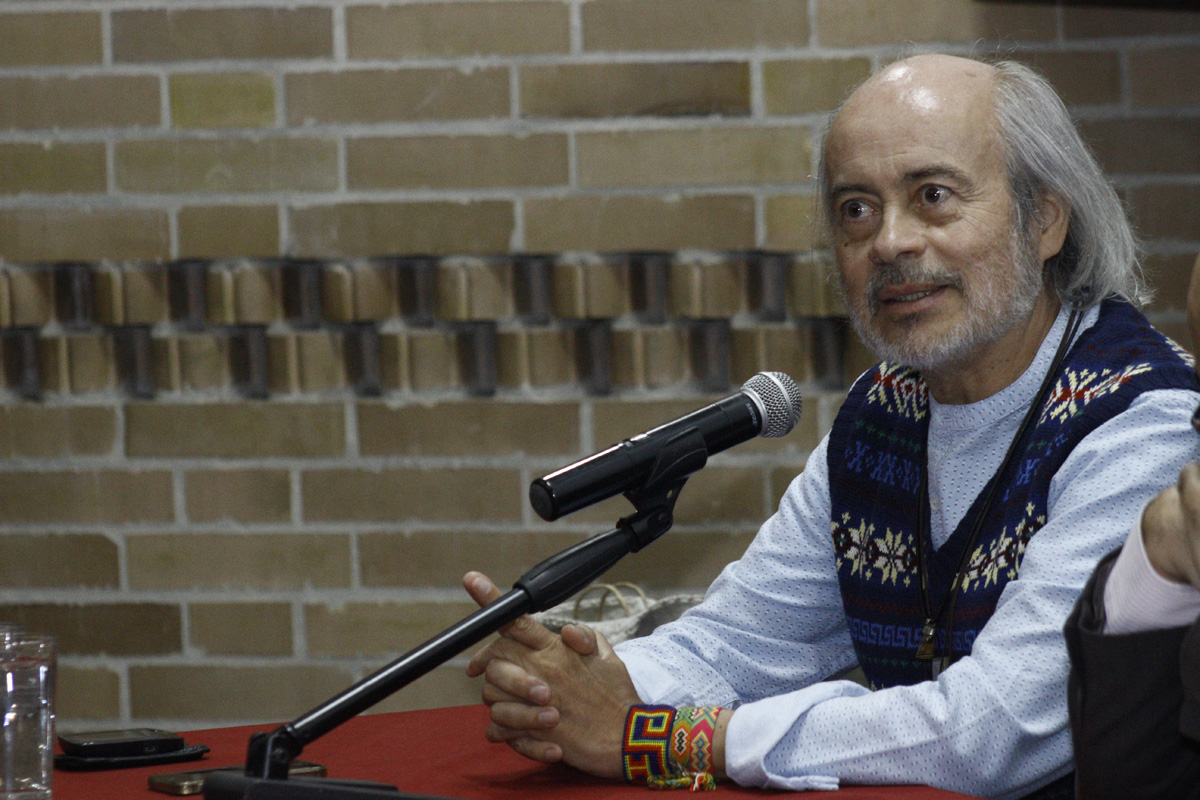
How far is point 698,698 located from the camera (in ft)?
5.53

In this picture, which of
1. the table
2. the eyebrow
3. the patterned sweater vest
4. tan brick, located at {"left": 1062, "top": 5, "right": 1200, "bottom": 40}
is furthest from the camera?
tan brick, located at {"left": 1062, "top": 5, "right": 1200, "bottom": 40}

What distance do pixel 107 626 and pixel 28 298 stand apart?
63 centimetres

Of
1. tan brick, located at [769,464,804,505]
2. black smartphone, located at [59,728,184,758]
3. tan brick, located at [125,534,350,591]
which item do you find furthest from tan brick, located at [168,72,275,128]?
black smartphone, located at [59,728,184,758]

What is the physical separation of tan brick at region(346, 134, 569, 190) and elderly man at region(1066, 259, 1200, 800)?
1452 mm

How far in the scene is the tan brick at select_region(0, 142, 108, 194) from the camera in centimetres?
249

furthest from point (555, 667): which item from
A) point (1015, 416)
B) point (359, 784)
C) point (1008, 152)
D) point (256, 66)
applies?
point (256, 66)

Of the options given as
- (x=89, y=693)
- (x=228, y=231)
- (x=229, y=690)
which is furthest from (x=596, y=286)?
(x=89, y=693)

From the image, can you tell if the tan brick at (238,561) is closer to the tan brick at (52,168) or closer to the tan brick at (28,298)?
the tan brick at (28,298)

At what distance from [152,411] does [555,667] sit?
1.30 m

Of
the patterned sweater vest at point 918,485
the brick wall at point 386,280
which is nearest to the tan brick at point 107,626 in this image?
the brick wall at point 386,280

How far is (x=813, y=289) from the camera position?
94.3 inches

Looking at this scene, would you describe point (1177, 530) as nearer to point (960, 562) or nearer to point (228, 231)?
point (960, 562)

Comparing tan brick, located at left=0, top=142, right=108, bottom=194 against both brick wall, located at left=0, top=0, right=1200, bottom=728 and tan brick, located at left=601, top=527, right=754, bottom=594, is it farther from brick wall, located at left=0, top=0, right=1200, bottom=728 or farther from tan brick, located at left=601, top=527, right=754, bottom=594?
tan brick, located at left=601, top=527, right=754, bottom=594

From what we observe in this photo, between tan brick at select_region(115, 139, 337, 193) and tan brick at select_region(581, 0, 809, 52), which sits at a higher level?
tan brick at select_region(581, 0, 809, 52)
